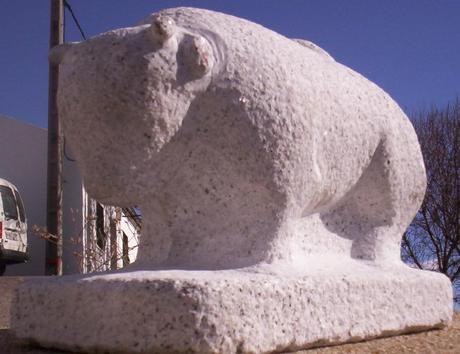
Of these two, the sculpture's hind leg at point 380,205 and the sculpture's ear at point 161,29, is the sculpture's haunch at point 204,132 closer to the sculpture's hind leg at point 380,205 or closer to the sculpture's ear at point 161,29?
the sculpture's ear at point 161,29

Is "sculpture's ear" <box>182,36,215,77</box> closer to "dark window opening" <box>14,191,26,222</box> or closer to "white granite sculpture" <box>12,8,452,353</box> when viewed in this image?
"white granite sculpture" <box>12,8,452,353</box>

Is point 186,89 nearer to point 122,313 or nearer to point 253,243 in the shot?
point 253,243

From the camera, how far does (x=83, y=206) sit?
9.59 m

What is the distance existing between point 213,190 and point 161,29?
649 millimetres

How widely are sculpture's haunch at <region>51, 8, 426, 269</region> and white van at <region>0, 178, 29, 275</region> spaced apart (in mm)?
6759

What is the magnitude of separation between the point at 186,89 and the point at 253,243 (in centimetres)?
65

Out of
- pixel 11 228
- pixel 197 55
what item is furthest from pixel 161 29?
pixel 11 228

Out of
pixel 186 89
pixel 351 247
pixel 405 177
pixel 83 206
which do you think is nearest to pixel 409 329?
pixel 351 247

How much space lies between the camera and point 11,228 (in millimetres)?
9016

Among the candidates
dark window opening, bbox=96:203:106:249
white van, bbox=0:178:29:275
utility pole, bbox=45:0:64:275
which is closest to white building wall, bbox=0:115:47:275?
white van, bbox=0:178:29:275

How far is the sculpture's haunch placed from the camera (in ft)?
7.55

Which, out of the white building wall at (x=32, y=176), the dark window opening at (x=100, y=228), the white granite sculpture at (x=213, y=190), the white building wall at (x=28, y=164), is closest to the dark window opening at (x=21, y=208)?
the white building wall at (x=32, y=176)

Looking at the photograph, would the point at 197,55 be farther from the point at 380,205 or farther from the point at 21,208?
the point at 21,208

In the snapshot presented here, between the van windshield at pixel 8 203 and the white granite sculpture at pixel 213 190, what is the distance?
23.1ft
